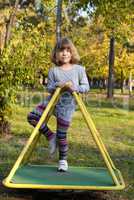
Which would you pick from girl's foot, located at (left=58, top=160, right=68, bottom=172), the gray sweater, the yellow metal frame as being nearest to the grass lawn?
the yellow metal frame

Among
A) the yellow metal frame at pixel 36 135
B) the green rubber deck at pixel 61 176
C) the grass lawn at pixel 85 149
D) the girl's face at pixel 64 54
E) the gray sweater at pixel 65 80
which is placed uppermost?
the girl's face at pixel 64 54

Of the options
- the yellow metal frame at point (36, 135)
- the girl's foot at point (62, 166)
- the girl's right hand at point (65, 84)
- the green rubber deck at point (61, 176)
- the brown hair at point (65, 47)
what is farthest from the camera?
the girl's foot at point (62, 166)

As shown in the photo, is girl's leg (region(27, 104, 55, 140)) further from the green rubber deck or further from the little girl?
the green rubber deck

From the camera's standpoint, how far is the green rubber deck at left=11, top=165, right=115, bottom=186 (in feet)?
19.4

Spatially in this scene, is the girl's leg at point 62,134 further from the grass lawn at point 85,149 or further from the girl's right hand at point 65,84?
the grass lawn at point 85,149

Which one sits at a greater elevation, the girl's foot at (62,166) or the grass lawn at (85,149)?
the girl's foot at (62,166)

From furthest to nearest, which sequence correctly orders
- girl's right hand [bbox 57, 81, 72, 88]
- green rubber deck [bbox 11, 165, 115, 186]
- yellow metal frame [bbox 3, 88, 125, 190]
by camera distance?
girl's right hand [bbox 57, 81, 72, 88]
green rubber deck [bbox 11, 165, 115, 186]
yellow metal frame [bbox 3, 88, 125, 190]

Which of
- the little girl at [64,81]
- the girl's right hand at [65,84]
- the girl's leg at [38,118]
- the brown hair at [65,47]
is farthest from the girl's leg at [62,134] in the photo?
the brown hair at [65,47]

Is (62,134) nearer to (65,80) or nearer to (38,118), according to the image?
(38,118)

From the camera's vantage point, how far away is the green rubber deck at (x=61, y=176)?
19.4 ft

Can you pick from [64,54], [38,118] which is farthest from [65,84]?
[38,118]

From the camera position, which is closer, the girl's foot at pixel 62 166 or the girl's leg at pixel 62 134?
the girl's leg at pixel 62 134

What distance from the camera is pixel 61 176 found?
635cm

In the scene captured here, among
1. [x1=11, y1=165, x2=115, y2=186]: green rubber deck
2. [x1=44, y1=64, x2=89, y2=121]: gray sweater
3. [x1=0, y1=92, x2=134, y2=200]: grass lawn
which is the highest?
[x1=44, y1=64, x2=89, y2=121]: gray sweater
